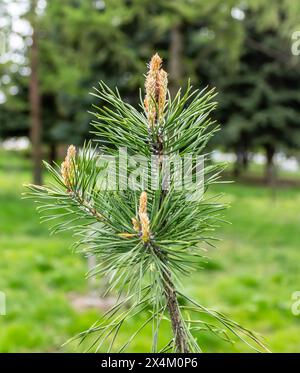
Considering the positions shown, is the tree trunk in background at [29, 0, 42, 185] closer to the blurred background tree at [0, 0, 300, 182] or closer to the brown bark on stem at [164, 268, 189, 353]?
the blurred background tree at [0, 0, 300, 182]

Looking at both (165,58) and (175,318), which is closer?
(175,318)

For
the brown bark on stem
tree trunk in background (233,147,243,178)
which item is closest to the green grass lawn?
the brown bark on stem

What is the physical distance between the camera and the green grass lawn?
437 centimetres

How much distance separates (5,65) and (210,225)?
10.6 metres

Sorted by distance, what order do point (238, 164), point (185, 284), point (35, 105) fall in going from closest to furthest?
point (185, 284), point (35, 105), point (238, 164)

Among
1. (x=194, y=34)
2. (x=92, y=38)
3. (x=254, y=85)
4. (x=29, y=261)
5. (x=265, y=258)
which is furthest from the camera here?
(x=254, y=85)

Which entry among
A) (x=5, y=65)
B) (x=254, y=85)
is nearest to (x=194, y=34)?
(x=254, y=85)

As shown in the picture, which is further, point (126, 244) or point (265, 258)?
point (265, 258)

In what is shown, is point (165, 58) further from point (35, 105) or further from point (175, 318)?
point (175, 318)

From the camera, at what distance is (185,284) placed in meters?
6.01

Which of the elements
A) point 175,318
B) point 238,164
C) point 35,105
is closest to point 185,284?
point 175,318

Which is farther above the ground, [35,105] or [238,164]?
[35,105]
